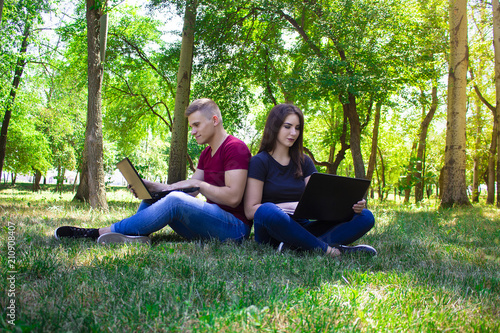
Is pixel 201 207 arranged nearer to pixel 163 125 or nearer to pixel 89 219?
pixel 89 219

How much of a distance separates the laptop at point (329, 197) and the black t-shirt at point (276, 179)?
371 millimetres

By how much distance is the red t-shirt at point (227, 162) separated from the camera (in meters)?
3.59

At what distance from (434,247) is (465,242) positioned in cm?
81

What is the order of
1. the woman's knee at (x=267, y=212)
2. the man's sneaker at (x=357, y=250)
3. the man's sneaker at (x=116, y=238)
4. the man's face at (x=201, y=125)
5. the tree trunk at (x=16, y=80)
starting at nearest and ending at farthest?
the woman's knee at (x=267, y=212) → the man's sneaker at (x=357, y=250) → the man's sneaker at (x=116, y=238) → the man's face at (x=201, y=125) → the tree trunk at (x=16, y=80)

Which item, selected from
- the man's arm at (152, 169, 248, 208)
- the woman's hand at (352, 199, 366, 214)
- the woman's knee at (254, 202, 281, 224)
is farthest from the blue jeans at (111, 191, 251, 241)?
the woman's hand at (352, 199, 366, 214)

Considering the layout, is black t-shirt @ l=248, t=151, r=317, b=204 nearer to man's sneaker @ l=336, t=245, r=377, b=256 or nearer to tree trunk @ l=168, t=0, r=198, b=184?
man's sneaker @ l=336, t=245, r=377, b=256

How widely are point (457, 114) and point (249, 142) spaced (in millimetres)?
20604

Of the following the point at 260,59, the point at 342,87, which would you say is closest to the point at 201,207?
the point at 342,87

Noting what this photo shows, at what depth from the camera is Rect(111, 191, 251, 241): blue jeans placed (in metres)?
3.48

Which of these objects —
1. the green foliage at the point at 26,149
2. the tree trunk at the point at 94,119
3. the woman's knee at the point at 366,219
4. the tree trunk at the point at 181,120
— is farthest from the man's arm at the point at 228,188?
the green foliage at the point at 26,149

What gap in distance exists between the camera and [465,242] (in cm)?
461

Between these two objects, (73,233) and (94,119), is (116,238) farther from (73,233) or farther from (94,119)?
(94,119)

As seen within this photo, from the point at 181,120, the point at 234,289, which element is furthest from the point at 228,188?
the point at 181,120

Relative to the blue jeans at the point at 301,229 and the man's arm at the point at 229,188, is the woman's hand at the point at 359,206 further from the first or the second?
the man's arm at the point at 229,188
